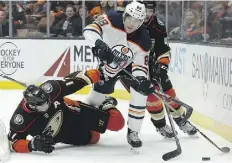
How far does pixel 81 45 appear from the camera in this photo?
7516 millimetres

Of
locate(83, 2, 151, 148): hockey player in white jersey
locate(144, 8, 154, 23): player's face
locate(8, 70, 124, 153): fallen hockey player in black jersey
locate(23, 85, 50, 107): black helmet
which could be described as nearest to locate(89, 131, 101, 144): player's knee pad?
locate(8, 70, 124, 153): fallen hockey player in black jersey

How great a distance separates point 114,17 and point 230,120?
125cm

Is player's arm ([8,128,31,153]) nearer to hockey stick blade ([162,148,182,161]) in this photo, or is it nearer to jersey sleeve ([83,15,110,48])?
jersey sleeve ([83,15,110,48])

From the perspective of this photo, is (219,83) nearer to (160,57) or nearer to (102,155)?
(160,57)

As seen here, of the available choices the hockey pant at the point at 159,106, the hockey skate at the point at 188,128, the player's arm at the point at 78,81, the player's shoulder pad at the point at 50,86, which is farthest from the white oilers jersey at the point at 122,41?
the hockey skate at the point at 188,128

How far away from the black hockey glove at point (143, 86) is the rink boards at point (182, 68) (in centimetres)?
84

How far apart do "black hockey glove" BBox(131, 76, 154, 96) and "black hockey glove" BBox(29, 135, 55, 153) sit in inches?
26.9

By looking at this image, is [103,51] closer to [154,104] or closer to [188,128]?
[154,104]

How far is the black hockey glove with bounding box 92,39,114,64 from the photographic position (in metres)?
3.70

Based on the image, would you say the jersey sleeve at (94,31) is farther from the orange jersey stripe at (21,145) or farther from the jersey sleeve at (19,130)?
the orange jersey stripe at (21,145)

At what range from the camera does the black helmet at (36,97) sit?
3.59 metres

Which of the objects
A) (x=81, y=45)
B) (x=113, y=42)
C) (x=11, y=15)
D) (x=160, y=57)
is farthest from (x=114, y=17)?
(x=11, y=15)

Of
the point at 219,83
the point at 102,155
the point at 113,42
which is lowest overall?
the point at 102,155

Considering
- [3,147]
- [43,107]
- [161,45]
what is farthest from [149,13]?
[3,147]
